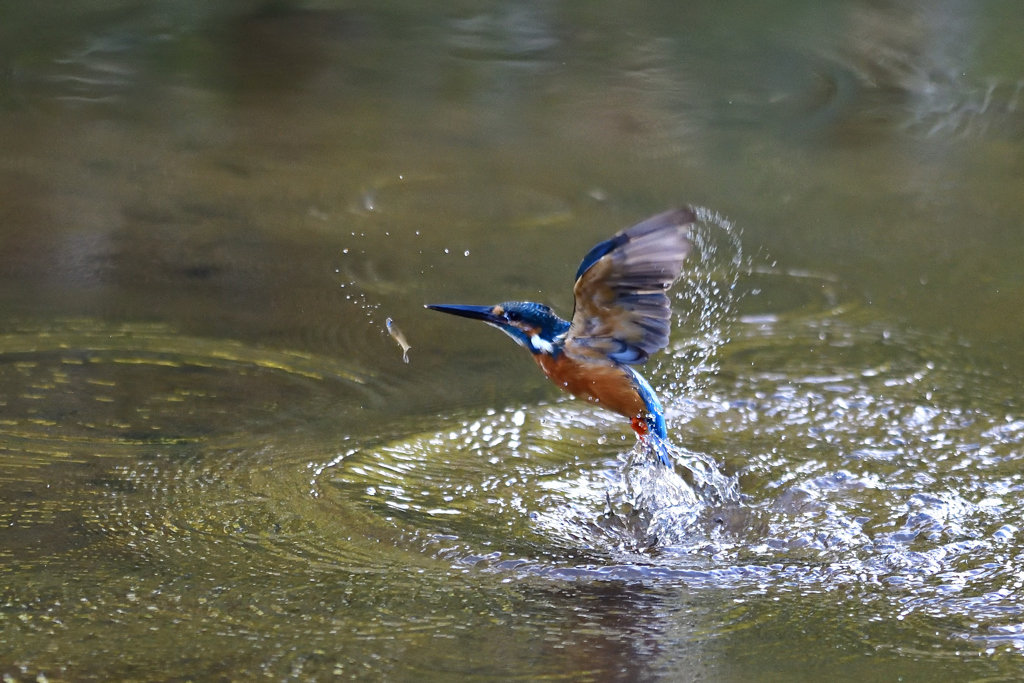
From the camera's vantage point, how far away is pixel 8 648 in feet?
6.16

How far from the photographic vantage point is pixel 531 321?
2234mm

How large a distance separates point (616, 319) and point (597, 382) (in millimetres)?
138

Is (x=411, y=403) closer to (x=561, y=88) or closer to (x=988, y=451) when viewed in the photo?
(x=988, y=451)

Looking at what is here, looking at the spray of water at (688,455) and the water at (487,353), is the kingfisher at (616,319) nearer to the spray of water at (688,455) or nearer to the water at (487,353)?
the spray of water at (688,455)

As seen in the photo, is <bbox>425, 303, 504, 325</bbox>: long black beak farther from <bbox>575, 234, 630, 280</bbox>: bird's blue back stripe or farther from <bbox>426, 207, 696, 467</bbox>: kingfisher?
<bbox>575, 234, 630, 280</bbox>: bird's blue back stripe

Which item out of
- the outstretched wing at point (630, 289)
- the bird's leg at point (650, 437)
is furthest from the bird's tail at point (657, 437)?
the outstretched wing at point (630, 289)

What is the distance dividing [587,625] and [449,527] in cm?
43

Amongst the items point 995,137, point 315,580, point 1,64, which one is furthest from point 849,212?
point 1,64

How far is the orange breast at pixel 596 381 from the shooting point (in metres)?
2.25

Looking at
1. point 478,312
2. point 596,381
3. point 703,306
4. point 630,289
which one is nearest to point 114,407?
point 478,312

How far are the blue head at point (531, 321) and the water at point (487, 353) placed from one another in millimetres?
354

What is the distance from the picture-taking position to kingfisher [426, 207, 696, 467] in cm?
208

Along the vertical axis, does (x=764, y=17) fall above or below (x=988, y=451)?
above

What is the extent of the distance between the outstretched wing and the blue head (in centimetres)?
2
